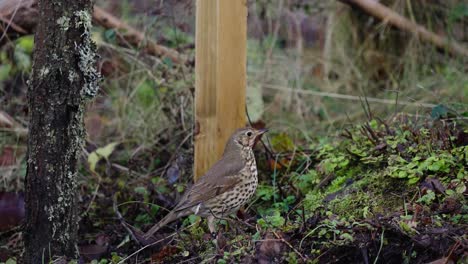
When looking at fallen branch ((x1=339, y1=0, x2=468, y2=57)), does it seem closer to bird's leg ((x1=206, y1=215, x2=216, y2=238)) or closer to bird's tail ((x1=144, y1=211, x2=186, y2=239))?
bird's leg ((x1=206, y1=215, x2=216, y2=238))

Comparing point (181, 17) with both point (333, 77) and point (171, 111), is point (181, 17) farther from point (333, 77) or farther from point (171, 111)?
point (333, 77)

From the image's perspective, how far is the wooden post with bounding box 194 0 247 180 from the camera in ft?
12.9

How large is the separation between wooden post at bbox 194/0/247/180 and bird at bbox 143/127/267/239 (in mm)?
90

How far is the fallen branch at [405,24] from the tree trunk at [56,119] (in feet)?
11.3

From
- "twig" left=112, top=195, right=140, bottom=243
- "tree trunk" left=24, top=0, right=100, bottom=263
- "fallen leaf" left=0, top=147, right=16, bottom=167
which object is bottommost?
"twig" left=112, top=195, right=140, bottom=243

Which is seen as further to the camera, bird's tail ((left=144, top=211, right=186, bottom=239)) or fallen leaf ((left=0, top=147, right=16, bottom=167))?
fallen leaf ((left=0, top=147, right=16, bottom=167))

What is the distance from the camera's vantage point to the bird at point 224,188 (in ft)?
13.4

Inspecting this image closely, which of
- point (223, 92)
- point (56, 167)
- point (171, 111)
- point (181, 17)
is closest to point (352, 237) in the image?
point (223, 92)

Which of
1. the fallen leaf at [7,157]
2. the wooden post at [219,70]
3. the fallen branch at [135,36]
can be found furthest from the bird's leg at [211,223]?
the fallen leaf at [7,157]

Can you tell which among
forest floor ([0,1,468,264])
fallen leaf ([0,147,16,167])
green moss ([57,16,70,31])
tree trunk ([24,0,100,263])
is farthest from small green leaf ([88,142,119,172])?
green moss ([57,16,70,31])

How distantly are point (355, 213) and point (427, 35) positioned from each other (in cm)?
335

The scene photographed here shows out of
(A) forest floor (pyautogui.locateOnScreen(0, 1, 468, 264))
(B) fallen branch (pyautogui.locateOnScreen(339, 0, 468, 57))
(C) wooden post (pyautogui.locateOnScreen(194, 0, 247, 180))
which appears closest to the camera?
(A) forest floor (pyautogui.locateOnScreen(0, 1, 468, 264))

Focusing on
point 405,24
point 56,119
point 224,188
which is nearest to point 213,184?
point 224,188

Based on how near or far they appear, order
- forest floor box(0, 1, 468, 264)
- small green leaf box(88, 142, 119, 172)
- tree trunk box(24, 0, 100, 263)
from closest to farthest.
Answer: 1. forest floor box(0, 1, 468, 264)
2. tree trunk box(24, 0, 100, 263)
3. small green leaf box(88, 142, 119, 172)
